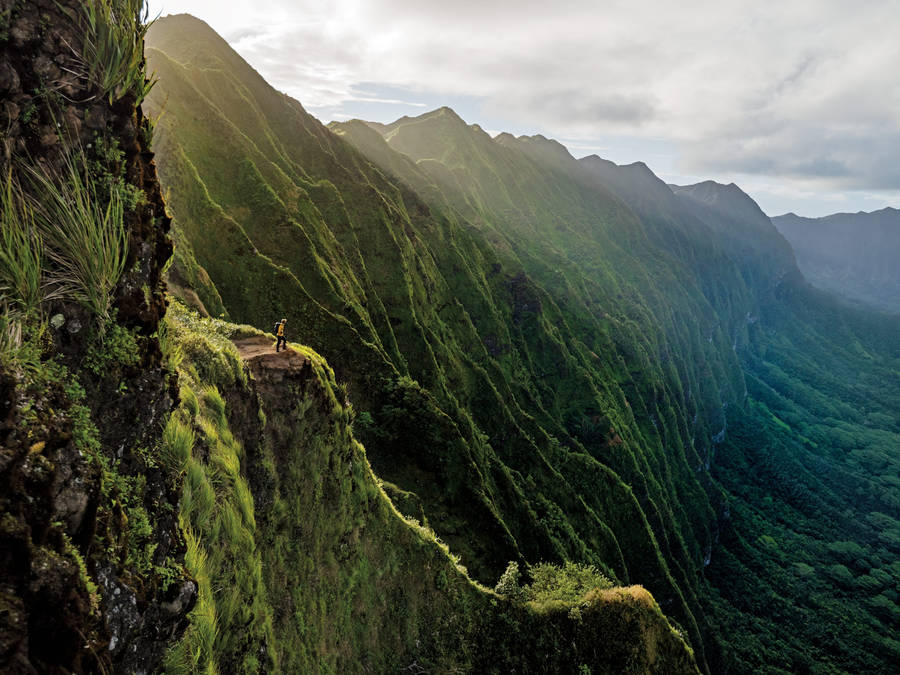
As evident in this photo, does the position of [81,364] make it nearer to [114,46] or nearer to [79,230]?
[79,230]

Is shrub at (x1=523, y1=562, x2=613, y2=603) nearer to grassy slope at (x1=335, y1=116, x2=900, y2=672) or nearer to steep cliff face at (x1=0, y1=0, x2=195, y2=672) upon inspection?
steep cliff face at (x1=0, y1=0, x2=195, y2=672)

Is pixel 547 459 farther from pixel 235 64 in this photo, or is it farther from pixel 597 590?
pixel 235 64

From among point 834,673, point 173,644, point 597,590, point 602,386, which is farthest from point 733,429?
point 173,644

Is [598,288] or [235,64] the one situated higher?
[235,64]

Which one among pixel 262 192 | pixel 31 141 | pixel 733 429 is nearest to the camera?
pixel 31 141

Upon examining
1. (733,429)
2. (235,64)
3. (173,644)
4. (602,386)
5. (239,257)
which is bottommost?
(733,429)

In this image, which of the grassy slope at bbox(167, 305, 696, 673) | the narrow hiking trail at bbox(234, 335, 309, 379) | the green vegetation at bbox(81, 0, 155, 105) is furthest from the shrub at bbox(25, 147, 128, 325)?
the narrow hiking trail at bbox(234, 335, 309, 379)

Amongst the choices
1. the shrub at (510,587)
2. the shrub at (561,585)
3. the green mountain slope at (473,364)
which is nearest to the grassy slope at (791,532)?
the green mountain slope at (473,364)
